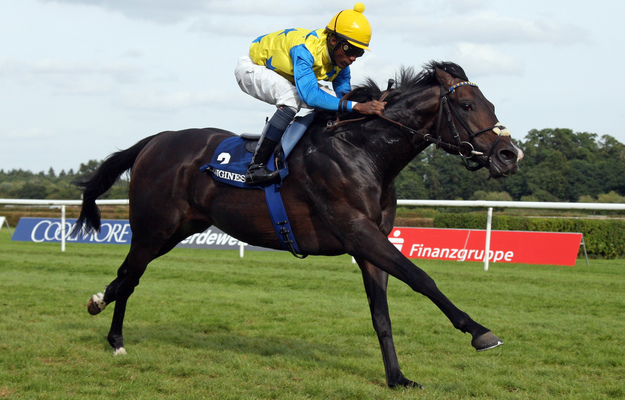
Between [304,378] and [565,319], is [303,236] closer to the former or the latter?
[304,378]

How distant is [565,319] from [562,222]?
38.6 ft

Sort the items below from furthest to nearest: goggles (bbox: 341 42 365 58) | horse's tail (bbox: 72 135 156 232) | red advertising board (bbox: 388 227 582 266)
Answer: red advertising board (bbox: 388 227 582 266) → horse's tail (bbox: 72 135 156 232) → goggles (bbox: 341 42 365 58)

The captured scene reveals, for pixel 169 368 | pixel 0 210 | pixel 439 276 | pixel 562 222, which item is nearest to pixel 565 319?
pixel 439 276

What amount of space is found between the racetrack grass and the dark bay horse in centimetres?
53

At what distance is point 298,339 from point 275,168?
1.91 meters

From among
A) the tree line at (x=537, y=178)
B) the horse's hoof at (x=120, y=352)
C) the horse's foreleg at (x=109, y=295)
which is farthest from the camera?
the tree line at (x=537, y=178)

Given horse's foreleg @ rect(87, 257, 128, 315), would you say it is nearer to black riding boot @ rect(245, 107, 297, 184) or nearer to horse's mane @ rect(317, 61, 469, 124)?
black riding boot @ rect(245, 107, 297, 184)

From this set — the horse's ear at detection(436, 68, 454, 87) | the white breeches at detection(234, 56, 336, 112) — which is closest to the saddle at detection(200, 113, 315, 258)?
the white breeches at detection(234, 56, 336, 112)

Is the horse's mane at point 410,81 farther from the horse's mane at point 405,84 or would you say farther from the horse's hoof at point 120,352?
the horse's hoof at point 120,352

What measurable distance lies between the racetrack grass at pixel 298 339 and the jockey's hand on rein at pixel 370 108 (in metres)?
1.77

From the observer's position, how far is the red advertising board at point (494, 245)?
456 inches

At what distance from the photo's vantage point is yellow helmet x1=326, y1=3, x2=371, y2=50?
13.4 ft

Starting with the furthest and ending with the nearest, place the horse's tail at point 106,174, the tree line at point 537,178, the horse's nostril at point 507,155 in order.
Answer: the tree line at point 537,178, the horse's tail at point 106,174, the horse's nostril at point 507,155

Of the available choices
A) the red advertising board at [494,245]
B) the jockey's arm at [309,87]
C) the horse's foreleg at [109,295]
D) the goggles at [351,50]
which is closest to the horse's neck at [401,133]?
the jockey's arm at [309,87]
